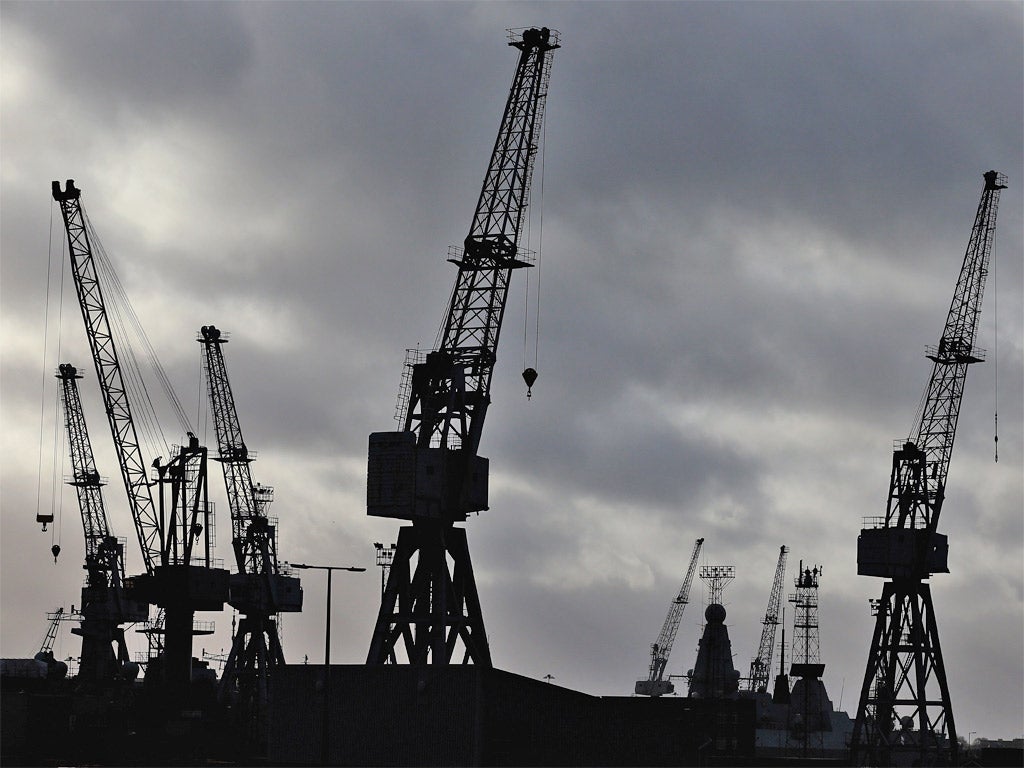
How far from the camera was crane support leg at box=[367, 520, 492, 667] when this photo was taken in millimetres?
122438

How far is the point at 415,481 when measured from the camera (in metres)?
121

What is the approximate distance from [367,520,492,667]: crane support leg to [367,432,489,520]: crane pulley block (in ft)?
5.24

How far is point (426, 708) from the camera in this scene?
117 meters

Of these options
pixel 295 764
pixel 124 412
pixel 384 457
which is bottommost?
pixel 295 764

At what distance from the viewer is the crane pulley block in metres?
121

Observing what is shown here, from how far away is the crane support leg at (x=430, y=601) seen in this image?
122 metres

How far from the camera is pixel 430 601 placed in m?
124

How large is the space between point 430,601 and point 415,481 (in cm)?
887

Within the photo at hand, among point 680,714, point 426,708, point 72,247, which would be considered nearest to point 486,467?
point 426,708

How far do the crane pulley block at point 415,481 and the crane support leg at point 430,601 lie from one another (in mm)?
1597

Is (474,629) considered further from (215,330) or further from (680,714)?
(215,330)

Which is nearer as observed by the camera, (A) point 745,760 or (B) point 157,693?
(A) point 745,760

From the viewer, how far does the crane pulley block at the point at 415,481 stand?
121 m

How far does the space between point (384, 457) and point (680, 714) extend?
4163cm
